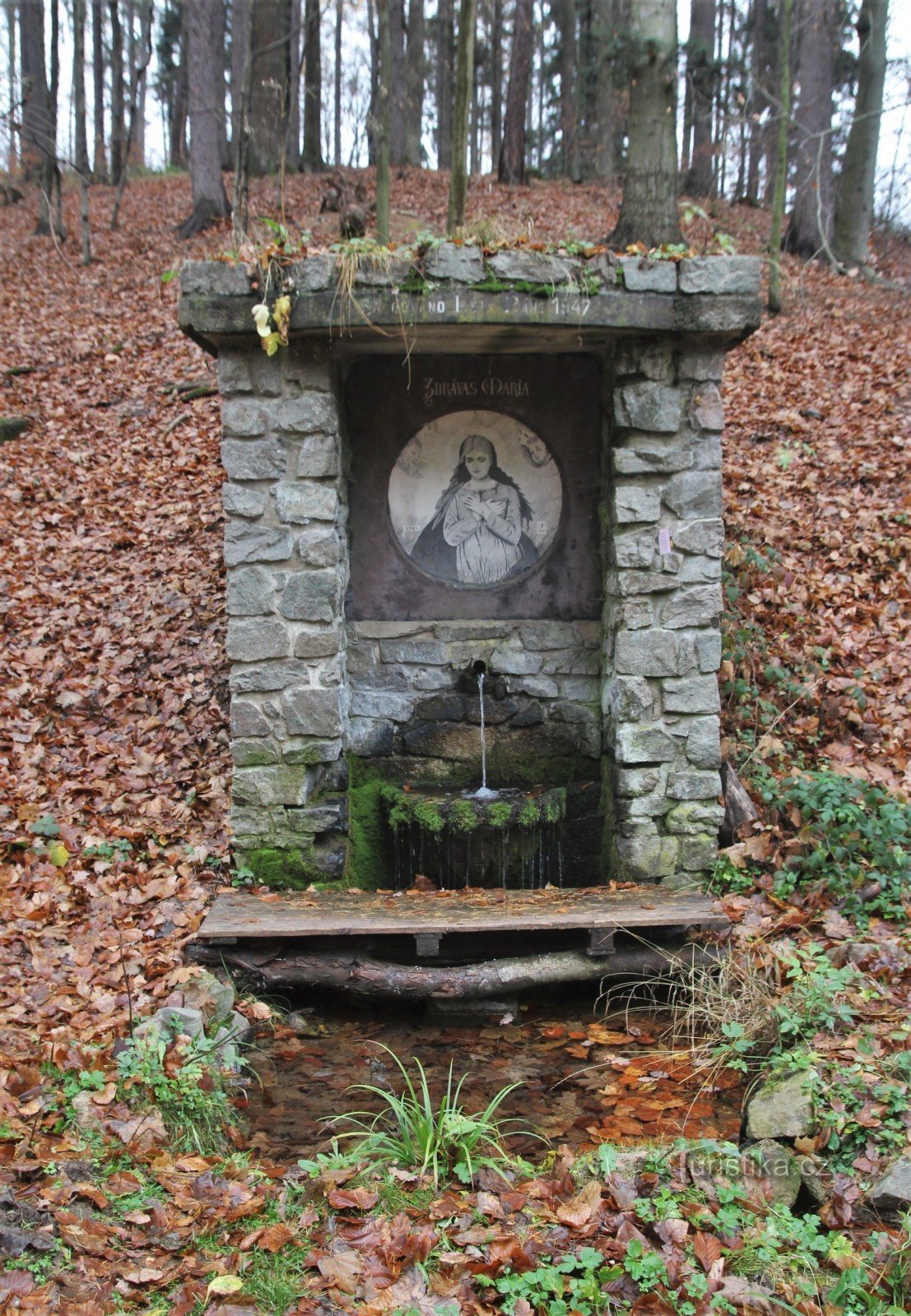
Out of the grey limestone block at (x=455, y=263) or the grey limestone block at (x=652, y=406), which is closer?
the grey limestone block at (x=455, y=263)

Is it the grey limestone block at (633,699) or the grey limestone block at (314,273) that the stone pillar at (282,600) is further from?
the grey limestone block at (633,699)

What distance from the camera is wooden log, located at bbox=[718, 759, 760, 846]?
5.44 meters

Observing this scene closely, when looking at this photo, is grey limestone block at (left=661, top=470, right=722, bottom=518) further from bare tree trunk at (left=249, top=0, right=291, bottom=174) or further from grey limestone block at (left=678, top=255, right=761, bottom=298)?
bare tree trunk at (left=249, top=0, right=291, bottom=174)

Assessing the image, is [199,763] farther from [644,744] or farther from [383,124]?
[383,124]

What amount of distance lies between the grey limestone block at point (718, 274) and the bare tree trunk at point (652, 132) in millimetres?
3226

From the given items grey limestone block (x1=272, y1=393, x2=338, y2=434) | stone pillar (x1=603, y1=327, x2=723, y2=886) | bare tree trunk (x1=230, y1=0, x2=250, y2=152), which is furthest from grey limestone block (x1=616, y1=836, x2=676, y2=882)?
bare tree trunk (x1=230, y1=0, x2=250, y2=152)

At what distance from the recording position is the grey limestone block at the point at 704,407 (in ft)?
17.0

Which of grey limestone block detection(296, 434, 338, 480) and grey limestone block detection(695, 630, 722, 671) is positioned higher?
grey limestone block detection(296, 434, 338, 480)

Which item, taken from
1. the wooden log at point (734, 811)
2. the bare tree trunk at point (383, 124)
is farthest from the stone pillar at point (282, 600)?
the bare tree trunk at point (383, 124)

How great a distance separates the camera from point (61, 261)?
1423cm

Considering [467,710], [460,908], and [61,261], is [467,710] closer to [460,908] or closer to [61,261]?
[460,908]

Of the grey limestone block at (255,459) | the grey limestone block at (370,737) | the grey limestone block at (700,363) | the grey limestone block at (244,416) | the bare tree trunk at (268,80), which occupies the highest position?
the bare tree trunk at (268,80)

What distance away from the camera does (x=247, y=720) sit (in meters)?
5.27

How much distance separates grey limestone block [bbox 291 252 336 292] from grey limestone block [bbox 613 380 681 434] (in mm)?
1486
